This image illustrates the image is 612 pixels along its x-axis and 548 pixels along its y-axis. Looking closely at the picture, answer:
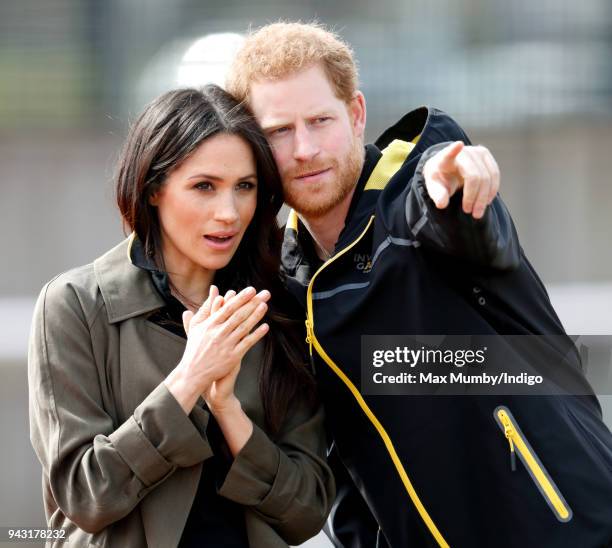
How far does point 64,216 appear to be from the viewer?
4312 mm

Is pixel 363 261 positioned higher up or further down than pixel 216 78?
further down

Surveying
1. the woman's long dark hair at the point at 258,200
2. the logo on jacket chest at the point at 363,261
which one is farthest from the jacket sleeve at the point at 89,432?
the logo on jacket chest at the point at 363,261

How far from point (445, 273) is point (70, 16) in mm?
2325

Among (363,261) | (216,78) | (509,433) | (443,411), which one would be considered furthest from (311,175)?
(216,78)

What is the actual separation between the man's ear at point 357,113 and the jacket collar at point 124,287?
2.05ft

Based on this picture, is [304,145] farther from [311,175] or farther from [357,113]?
[357,113]

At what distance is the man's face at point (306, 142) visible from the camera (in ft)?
7.61

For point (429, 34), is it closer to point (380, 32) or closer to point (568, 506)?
point (380, 32)

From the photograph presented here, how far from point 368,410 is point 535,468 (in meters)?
0.35

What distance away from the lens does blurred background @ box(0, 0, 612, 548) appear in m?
3.94

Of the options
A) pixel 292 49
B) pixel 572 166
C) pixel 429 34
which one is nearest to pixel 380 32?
pixel 429 34

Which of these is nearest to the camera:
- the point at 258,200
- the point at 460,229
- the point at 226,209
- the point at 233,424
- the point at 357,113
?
the point at 460,229

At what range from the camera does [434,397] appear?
2.13 metres

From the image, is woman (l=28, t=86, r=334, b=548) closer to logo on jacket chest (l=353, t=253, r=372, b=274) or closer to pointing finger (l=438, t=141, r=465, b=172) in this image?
logo on jacket chest (l=353, t=253, r=372, b=274)
